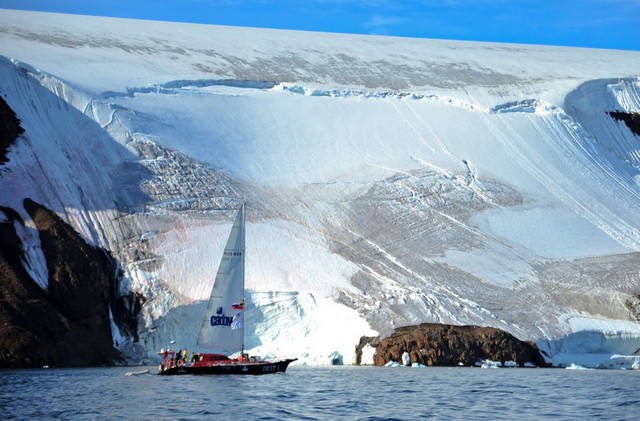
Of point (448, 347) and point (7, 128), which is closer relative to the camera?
point (448, 347)

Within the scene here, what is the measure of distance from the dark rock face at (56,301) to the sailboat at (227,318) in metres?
5.43

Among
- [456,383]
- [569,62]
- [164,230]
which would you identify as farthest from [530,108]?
[456,383]

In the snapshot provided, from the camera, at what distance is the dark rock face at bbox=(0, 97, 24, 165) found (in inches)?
1940

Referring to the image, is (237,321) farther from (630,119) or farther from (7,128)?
(630,119)

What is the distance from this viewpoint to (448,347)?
44.9 m

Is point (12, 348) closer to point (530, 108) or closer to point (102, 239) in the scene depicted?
point (102, 239)

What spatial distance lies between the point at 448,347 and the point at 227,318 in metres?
10.8

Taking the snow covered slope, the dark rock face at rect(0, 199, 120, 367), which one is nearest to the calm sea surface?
the dark rock face at rect(0, 199, 120, 367)

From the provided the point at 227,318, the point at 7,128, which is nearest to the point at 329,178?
the point at 7,128

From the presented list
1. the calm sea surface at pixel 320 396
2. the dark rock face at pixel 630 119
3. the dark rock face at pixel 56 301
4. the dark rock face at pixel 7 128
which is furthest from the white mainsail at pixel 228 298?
the dark rock face at pixel 630 119

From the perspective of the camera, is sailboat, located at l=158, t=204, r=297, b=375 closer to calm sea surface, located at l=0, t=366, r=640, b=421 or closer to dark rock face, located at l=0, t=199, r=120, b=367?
calm sea surface, located at l=0, t=366, r=640, b=421

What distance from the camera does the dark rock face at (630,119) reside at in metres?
69.8

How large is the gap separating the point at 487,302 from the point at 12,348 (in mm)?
20309

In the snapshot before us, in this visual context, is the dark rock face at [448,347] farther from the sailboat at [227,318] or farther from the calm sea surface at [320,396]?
the sailboat at [227,318]
